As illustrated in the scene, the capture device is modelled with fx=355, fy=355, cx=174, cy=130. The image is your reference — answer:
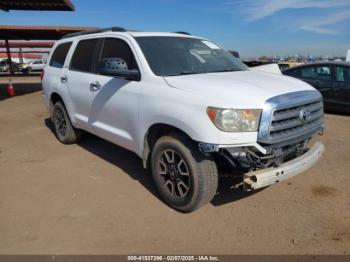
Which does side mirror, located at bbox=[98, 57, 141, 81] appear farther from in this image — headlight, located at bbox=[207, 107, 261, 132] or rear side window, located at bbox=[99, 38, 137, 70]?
headlight, located at bbox=[207, 107, 261, 132]

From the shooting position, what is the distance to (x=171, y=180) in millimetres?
4098

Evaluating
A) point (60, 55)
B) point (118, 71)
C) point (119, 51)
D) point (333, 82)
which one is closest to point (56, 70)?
point (60, 55)

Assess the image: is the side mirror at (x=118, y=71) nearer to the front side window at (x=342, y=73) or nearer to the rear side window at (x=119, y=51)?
the rear side window at (x=119, y=51)

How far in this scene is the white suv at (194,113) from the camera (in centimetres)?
346

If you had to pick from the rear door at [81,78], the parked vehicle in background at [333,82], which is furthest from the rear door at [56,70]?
the parked vehicle in background at [333,82]

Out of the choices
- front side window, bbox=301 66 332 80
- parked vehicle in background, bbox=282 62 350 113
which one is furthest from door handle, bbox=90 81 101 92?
front side window, bbox=301 66 332 80

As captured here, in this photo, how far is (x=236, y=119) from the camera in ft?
11.3

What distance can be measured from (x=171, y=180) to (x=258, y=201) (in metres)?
1.12

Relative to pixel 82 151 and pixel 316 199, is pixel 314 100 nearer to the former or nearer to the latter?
pixel 316 199

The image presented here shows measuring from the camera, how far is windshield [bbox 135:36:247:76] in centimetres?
443

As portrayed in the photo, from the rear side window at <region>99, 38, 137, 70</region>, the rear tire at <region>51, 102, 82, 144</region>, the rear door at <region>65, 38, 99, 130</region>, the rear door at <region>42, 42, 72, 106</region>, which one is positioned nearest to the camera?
the rear side window at <region>99, 38, 137, 70</region>

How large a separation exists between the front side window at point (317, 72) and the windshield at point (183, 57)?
5639 millimetres

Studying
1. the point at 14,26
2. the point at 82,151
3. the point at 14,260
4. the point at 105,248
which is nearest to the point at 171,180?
the point at 105,248

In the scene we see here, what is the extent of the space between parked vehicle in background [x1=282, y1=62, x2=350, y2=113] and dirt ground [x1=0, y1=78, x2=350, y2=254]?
13.4 ft
